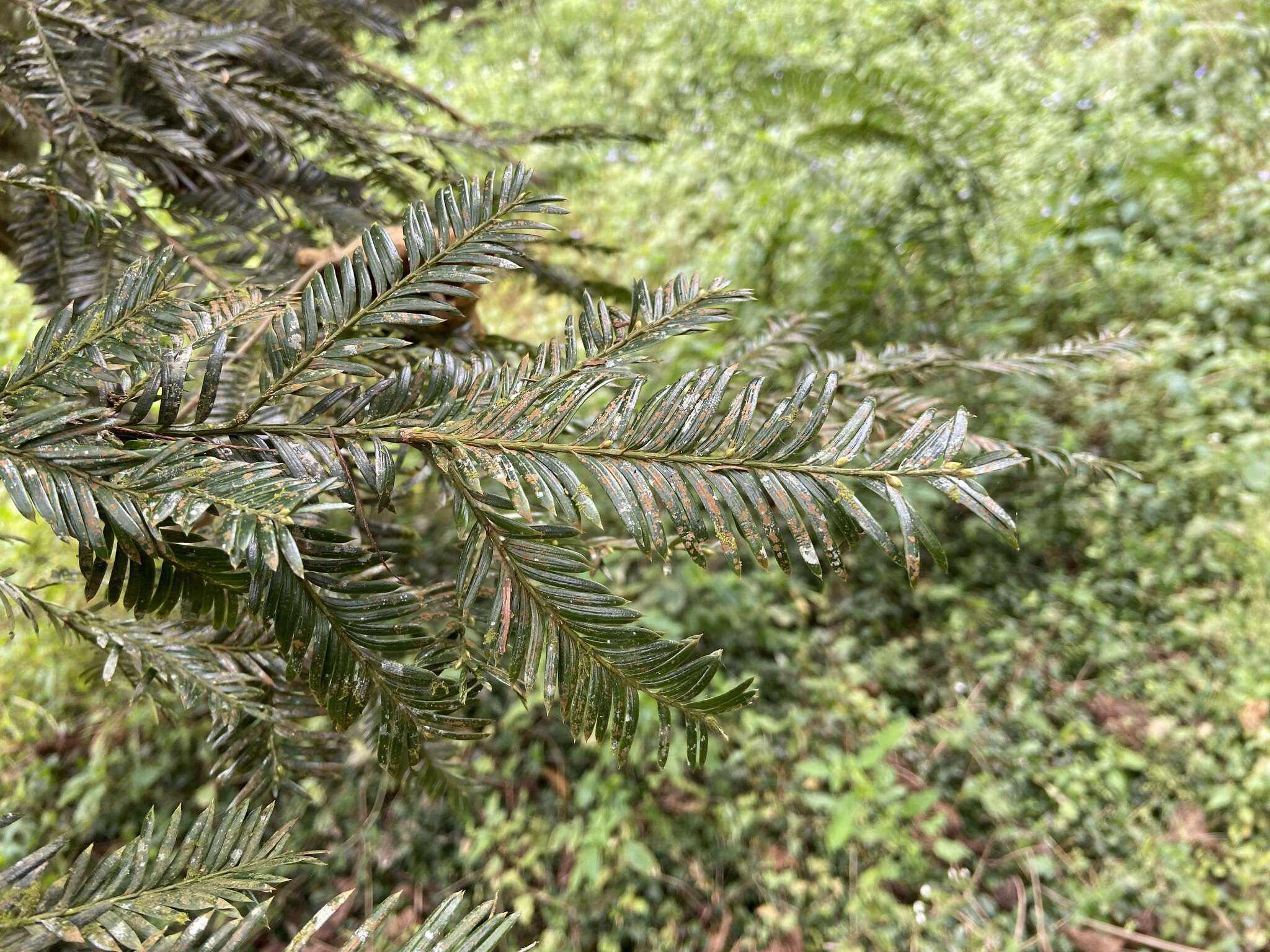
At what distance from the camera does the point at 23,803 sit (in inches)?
64.2

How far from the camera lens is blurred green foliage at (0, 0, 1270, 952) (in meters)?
1.58

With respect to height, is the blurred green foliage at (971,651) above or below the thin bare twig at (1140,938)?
above

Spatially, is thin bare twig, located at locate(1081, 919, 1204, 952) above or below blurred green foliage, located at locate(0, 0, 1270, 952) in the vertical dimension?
below

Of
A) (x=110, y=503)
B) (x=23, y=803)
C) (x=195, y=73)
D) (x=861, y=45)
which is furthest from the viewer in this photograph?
(x=861, y=45)

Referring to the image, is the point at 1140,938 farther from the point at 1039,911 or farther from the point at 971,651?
the point at 971,651

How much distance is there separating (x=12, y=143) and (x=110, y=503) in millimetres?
834

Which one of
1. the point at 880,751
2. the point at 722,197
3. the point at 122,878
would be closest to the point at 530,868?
the point at 880,751

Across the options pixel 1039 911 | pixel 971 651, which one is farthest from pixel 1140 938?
pixel 971 651

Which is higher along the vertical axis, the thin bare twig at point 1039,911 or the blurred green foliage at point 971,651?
the blurred green foliage at point 971,651

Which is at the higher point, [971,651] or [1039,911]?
[971,651]

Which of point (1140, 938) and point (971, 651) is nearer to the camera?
point (1140, 938)

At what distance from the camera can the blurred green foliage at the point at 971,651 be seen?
1583 mm

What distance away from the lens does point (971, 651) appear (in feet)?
6.42

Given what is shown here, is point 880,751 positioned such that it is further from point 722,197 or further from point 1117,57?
point 1117,57
